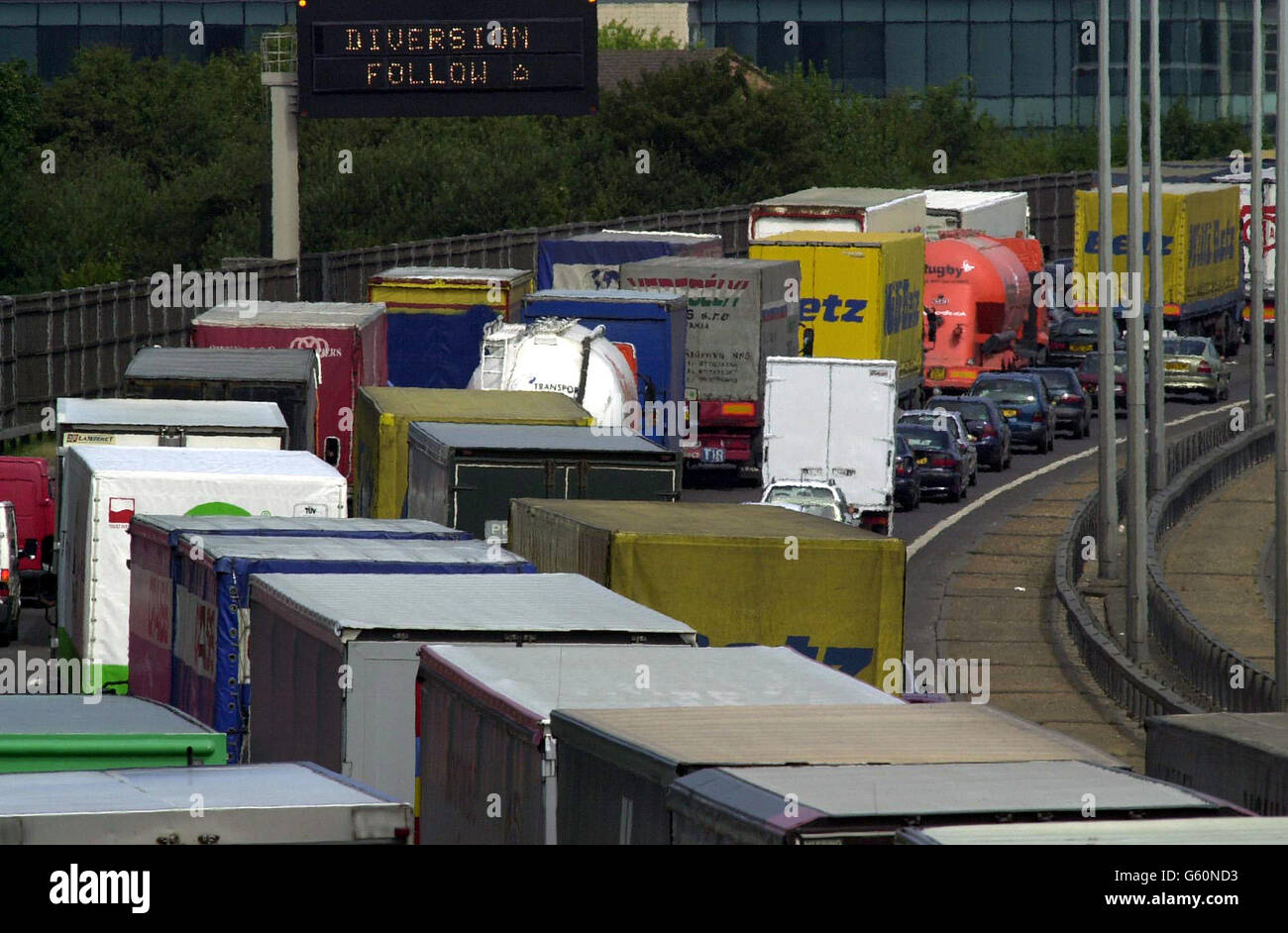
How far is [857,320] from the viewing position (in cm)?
4628

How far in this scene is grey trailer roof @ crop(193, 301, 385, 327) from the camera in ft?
114

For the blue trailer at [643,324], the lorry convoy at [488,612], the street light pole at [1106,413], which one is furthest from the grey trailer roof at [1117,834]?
the blue trailer at [643,324]

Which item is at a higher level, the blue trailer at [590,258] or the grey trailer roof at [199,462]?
the blue trailer at [590,258]

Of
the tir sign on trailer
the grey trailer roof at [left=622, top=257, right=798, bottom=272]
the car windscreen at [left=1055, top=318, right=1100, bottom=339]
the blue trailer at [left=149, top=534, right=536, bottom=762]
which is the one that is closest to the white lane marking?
the car windscreen at [left=1055, top=318, right=1100, bottom=339]

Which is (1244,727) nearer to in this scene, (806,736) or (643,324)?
(806,736)

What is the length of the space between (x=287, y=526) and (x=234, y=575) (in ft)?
9.52

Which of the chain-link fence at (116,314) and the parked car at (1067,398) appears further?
the parked car at (1067,398)

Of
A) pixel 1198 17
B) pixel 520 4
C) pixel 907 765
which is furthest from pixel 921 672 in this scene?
pixel 1198 17

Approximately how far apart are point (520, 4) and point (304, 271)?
902 centimetres

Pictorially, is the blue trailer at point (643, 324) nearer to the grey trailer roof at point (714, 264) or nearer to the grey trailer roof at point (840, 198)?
the grey trailer roof at point (714, 264)

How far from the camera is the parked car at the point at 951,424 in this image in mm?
43219

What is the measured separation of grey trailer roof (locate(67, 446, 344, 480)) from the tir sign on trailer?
76.8 feet

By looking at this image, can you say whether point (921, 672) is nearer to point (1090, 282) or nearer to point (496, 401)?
point (496, 401)

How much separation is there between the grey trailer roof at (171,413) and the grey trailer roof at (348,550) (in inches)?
272
